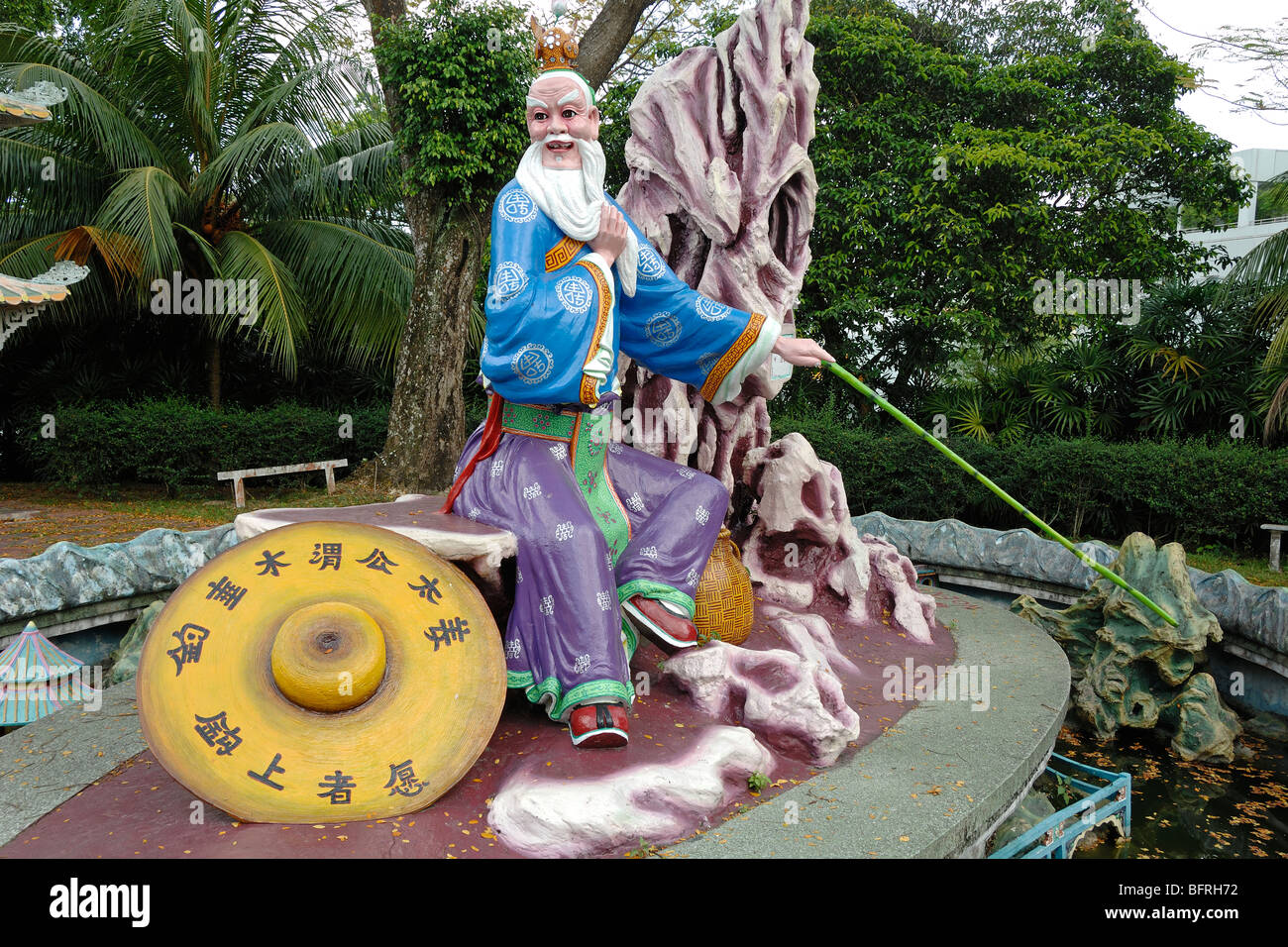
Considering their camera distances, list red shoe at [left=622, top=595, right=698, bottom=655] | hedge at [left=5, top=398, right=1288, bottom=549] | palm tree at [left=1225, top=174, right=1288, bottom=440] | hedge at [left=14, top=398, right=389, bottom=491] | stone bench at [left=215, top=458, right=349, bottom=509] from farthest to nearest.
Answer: hedge at [left=14, top=398, right=389, bottom=491] → stone bench at [left=215, top=458, right=349, bottom=509] → palm tree at [left=1225, top=174, right=1288, bottom=440] → hedge at [left=5, top=398, right=1288, bottom=549] → red shoe at [left=622, top=595, right=698, bottom=655]

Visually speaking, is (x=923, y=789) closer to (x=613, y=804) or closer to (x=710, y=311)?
(x=613, y=804)

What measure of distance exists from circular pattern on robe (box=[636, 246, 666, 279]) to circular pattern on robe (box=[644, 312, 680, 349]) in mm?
173

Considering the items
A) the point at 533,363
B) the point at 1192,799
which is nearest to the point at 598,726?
the point at 533,363

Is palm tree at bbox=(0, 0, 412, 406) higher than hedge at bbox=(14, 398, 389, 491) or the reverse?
higher

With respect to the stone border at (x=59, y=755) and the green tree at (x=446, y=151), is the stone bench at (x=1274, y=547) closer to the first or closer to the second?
the green tree at (x=446, y=151)

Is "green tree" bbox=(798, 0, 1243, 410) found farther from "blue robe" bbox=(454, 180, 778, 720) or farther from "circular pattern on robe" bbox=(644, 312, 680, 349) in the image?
"blue robe" bbox=(454, 180, 778, 720)

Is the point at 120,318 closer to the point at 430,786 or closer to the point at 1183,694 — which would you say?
the point at 430,786

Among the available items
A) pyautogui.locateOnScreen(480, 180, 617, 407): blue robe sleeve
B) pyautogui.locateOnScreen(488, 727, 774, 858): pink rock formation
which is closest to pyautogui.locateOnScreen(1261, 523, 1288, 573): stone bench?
pyautogui.locateOnScreen(488, 727, 774, 858): pink rock formation

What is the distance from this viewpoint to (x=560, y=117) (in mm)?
3541

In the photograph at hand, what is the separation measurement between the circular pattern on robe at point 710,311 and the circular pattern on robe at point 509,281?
3.07 feet

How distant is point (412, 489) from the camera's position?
9.77 m

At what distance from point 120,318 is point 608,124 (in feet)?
23.5

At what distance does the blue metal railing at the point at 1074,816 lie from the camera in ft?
11.4

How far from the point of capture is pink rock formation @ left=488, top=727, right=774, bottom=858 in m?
2.75
